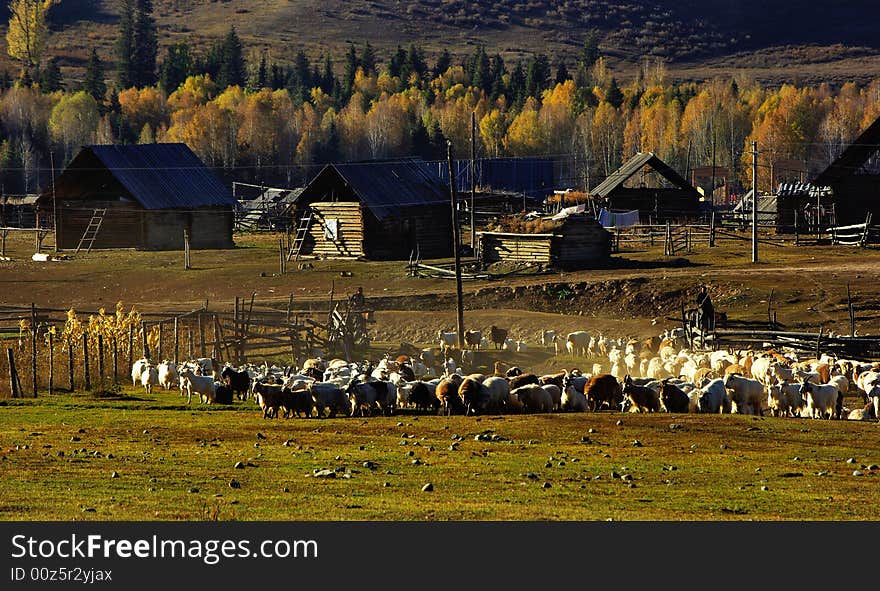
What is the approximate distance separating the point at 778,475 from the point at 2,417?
50.2ft

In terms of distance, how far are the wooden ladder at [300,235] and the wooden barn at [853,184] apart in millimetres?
25710

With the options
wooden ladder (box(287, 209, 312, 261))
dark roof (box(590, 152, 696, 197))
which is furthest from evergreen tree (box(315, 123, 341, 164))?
wooden ladder (box(287, 209, 312, 261))

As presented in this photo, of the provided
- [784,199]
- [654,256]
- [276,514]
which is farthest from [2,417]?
[784,199]

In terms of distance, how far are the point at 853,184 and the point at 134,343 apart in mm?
47027

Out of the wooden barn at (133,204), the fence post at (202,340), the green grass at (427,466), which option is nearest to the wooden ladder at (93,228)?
the wooden barn at (133,204)

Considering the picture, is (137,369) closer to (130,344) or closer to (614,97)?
(130,344)

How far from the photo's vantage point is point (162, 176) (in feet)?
250

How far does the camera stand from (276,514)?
709 inches

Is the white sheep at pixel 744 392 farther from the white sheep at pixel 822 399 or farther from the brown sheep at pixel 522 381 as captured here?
the brown sheep at pixel 522 381

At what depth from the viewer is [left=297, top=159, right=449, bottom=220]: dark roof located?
6831 cm

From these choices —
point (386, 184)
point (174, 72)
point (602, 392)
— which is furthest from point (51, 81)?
point (602, 392)

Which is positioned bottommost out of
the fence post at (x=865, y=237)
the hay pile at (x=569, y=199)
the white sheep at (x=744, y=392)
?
the white sheep at (x=744, y=392)

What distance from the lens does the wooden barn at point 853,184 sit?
7362cm

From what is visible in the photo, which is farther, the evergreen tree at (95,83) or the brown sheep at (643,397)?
the evergreen tree at (95,83)
